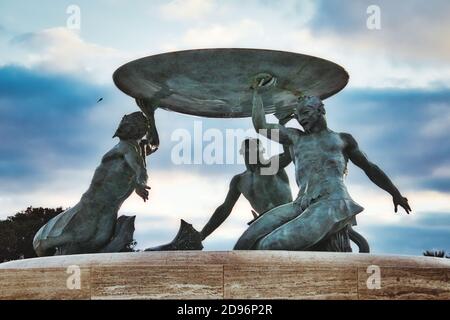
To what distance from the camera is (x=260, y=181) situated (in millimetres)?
13383

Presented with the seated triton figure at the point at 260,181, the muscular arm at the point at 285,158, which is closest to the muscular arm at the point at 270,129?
the muscular arm at the point at 285,158

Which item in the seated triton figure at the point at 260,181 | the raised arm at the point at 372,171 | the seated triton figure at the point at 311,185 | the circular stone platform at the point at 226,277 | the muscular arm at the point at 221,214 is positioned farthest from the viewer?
the muscular arm at the point at 221,214

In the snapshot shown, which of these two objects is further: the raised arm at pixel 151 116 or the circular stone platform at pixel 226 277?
the raised arm at pixel 151 116

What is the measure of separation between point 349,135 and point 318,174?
36.6 inches

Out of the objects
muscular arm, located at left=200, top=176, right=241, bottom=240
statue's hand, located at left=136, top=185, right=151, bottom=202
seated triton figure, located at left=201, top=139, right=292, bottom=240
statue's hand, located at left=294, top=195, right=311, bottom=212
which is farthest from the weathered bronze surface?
statue's hand, located at left=294, top=195, right=311, bottom=212

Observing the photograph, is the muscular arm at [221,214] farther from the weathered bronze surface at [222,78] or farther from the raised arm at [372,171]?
the raised arm at [372,171]

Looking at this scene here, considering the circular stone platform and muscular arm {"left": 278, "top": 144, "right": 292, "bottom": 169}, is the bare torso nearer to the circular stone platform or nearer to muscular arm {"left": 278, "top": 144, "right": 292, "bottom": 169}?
muscular arm {"left": 278, "top": 144, "right": 292, "bottom": 169}

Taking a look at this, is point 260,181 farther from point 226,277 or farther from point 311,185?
point 226,277

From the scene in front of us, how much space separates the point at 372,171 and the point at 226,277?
12.9ft

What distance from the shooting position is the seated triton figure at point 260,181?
13.3 meters

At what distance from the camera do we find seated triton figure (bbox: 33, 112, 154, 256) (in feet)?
40.0

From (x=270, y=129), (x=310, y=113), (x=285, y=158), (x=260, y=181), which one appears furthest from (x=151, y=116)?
(x=310, y=113)

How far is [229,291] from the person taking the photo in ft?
29.3
